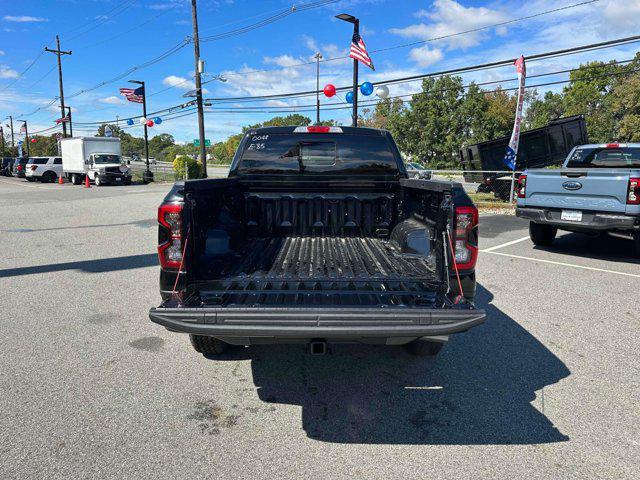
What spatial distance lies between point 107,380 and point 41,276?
3987mm

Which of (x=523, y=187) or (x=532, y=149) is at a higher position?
(x=532, y=149)

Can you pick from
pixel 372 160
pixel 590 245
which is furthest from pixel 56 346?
pixel 590 245

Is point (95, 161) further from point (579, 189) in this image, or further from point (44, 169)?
point (579, 189)

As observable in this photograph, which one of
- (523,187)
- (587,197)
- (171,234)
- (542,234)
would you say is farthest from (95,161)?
(171,234)

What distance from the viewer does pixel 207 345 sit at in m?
3.64

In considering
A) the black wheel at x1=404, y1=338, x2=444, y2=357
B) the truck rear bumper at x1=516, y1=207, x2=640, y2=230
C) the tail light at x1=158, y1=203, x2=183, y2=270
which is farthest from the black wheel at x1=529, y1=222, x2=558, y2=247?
the tail light at x1=158, y1=203, x2=183, y2=270

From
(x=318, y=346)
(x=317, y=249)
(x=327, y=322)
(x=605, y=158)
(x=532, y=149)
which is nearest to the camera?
(x=327, y=322)

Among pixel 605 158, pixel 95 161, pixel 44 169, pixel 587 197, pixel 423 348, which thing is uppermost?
pixel 95 161

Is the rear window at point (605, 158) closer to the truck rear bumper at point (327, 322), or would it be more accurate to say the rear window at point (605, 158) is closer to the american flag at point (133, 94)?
the truck rear bumper at point (327, 322)

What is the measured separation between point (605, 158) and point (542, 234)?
2.14 metres

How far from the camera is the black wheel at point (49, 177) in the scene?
35.0 meters

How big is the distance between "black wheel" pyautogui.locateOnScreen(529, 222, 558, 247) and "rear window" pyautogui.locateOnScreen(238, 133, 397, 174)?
543 centimetres

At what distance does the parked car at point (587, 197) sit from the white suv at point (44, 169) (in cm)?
3680

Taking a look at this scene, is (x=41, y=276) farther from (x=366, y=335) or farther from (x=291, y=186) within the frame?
(x=366, y=335)
